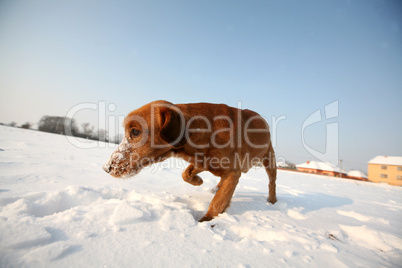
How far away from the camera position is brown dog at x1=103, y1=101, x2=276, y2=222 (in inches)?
88.6

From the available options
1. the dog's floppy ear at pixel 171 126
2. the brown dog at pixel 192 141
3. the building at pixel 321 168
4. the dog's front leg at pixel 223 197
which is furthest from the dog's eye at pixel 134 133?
the building at pixel 321 168

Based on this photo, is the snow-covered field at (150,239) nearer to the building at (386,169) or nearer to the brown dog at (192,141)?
the brown dog at (192,141)

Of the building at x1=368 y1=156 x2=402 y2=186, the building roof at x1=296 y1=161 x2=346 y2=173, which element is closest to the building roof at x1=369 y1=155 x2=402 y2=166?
the building at x1=368 y1=156 x2=402 y2=186

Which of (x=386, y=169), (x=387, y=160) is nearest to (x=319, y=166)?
(x=386, y=169)

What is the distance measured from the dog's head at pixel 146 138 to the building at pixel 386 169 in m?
70.4

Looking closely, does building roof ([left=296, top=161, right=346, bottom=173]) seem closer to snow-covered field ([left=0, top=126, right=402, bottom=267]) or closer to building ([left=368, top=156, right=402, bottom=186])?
building ([left=368, top=156, right=402, bottom=186])

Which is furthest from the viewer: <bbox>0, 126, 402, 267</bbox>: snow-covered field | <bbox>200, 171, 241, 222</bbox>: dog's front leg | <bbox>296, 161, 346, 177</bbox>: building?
<bbox>296, 161, 346, 177</bbox>: building

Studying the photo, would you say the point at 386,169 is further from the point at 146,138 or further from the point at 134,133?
the point at 134,133

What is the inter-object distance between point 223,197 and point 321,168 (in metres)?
73.1

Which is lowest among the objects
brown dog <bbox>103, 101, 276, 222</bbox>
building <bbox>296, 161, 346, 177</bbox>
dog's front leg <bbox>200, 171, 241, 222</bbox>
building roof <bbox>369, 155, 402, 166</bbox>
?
building <bbox>296, 161, 346, 177</bbox>

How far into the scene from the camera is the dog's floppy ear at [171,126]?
7.16 feet

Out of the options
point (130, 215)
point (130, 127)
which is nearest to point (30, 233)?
point (130, 215)

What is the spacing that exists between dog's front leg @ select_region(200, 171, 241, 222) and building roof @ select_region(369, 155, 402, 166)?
238 ft

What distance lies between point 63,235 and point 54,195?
1068 millimetres
